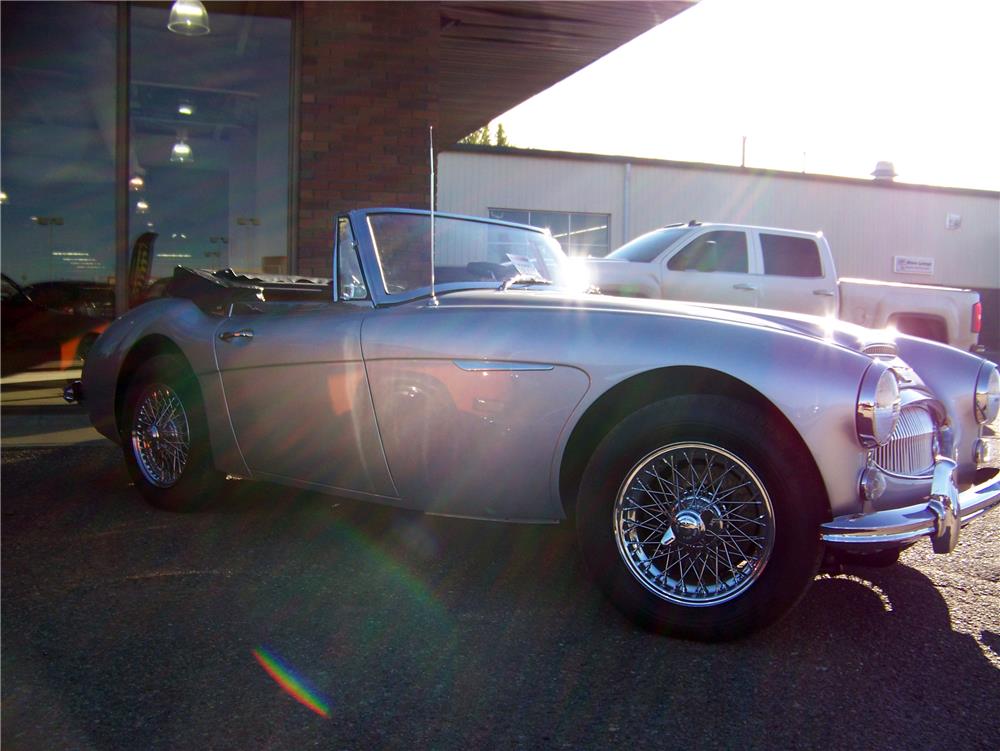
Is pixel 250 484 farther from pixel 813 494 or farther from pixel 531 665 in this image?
pixel 813 494

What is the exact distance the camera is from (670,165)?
22281mm

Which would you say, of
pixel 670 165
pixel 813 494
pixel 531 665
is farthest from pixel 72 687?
pixel 670 165

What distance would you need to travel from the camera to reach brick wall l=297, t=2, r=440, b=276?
8648mm

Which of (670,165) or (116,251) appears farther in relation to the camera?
(670,165)

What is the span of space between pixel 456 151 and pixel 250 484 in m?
16.7

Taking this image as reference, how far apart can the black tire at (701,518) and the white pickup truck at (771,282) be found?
278 inches

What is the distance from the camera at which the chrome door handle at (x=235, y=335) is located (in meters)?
4.18

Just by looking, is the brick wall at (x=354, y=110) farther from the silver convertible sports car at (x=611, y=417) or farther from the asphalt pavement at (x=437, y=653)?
the asphalt pavement at (x=437, y=653)

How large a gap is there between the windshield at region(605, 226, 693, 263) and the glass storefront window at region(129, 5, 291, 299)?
399cm

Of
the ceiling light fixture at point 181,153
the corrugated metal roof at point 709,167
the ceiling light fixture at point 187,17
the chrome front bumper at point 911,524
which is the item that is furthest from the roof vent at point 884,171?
the chrome front bumper at point 911,524

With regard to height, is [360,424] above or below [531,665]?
above

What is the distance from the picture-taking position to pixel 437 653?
9.29ft

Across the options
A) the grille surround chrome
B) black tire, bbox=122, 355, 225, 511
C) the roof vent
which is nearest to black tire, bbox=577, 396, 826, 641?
the grille surround chrome

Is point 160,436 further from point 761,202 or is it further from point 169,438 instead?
point 761,202
